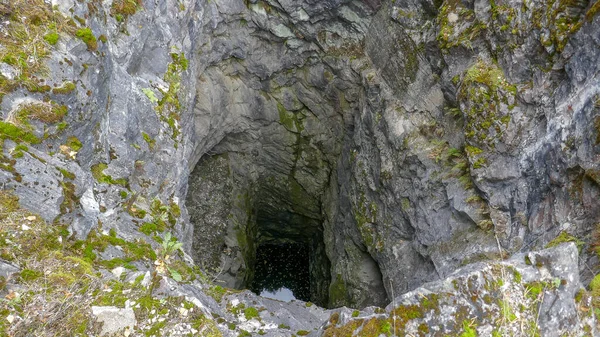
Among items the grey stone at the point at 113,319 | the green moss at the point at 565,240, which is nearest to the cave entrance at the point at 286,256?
the green moss at the point at 565,240

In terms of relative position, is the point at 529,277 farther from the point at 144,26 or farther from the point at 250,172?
the point at 250,172

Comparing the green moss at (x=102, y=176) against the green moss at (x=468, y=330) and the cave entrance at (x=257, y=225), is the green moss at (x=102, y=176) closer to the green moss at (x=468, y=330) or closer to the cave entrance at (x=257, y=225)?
the green moss at (x=468, y=330)

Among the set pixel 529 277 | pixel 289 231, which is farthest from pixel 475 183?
pixel 289 231

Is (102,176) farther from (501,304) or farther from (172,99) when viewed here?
(501,304)

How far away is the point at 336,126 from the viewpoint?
545 inches

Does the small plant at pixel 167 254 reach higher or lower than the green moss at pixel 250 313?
higher

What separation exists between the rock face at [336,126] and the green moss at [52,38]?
0.11ft

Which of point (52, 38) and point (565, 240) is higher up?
point (52, 38)

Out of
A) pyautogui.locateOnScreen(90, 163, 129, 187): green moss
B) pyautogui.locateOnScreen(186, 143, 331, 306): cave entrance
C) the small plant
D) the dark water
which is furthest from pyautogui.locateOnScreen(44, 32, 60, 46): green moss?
the dark water

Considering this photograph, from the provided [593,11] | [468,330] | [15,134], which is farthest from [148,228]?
[593,11]

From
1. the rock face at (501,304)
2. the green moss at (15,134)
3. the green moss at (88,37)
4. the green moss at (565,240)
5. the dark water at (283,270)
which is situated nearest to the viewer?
the rock face at (501,304)

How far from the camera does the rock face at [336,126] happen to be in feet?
19.3

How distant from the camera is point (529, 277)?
433 centimetres

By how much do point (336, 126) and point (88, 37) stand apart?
9115 millimetres
